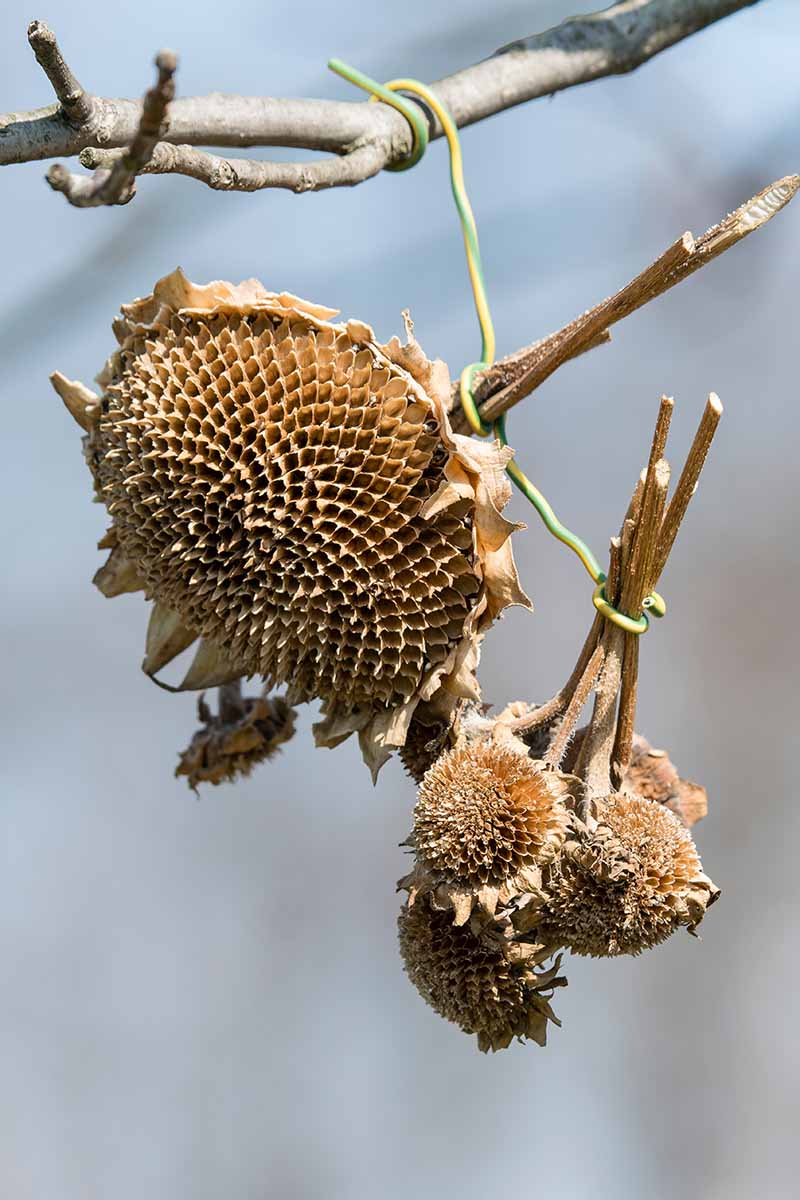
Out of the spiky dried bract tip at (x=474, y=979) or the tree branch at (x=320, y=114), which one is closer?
the tree branch at (x=320, y=114)

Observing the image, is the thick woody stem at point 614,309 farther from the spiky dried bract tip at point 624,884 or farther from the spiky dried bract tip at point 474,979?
the spiky dried bract tip at point 474,979

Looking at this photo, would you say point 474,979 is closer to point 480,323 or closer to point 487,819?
point 487,819

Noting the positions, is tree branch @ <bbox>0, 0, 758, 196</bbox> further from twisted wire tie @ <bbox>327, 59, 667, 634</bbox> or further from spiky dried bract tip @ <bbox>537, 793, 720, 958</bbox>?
spiky dried bract tip @ <bbox>537, 793, 720, 958</bbox>

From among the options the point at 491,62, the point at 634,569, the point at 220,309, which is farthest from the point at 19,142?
the point at 491,62

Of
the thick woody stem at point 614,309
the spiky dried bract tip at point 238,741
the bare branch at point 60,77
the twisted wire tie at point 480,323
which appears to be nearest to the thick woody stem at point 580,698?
the twisted wire tie at point 480,323

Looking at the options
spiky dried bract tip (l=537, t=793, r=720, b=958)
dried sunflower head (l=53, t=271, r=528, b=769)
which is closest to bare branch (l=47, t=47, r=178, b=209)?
dried sunflower head (l=53, t=271, r=528, b=769)

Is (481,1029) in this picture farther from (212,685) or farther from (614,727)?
(212,685)
